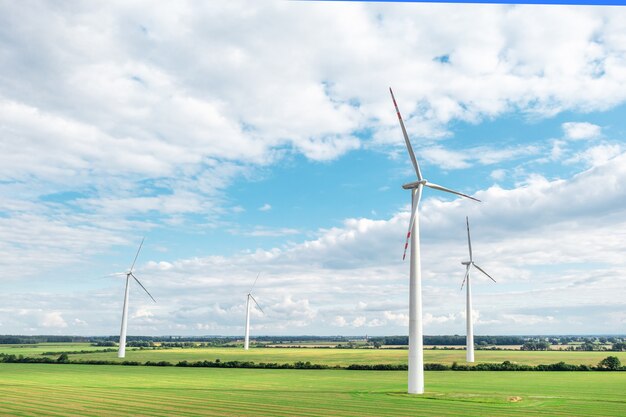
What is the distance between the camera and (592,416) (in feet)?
120

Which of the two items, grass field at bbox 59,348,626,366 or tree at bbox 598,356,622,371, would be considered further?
grass field at bbox 59,348,626,366

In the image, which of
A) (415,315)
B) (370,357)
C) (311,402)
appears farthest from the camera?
(370,357)

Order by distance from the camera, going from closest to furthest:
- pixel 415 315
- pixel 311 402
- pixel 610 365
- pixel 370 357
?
pixel 311 402 → pixel 415 315 → pixel 610 365 → pixel 370 357

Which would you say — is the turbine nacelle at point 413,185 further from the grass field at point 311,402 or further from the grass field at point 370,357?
the grass field at point 370,357

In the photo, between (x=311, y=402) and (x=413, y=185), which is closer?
(x=311, y=402)

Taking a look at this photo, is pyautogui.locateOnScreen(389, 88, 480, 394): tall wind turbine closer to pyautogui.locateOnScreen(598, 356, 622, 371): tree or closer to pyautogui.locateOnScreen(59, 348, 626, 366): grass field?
pyautogui.locateOnScreen(59, 348, 626, 366): grass field

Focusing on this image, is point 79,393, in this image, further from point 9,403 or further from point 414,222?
point 414,222

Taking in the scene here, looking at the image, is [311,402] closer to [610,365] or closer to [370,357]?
[610,365]

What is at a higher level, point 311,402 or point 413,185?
point 413,185

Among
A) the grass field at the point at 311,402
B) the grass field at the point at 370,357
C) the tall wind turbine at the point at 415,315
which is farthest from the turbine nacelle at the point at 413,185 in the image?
the grass field at the point at 370,357

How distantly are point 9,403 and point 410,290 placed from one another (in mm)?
34973

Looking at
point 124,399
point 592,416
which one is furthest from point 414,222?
point 124,399

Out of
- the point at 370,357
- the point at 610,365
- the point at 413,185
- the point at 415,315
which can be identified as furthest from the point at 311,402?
the point at 370,357

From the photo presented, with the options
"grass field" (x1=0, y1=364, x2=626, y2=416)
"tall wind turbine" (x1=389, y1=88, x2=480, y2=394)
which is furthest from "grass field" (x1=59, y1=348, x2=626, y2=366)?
"tall wind turbine" (x1=389, y1=88, x2=480, y2=394)
